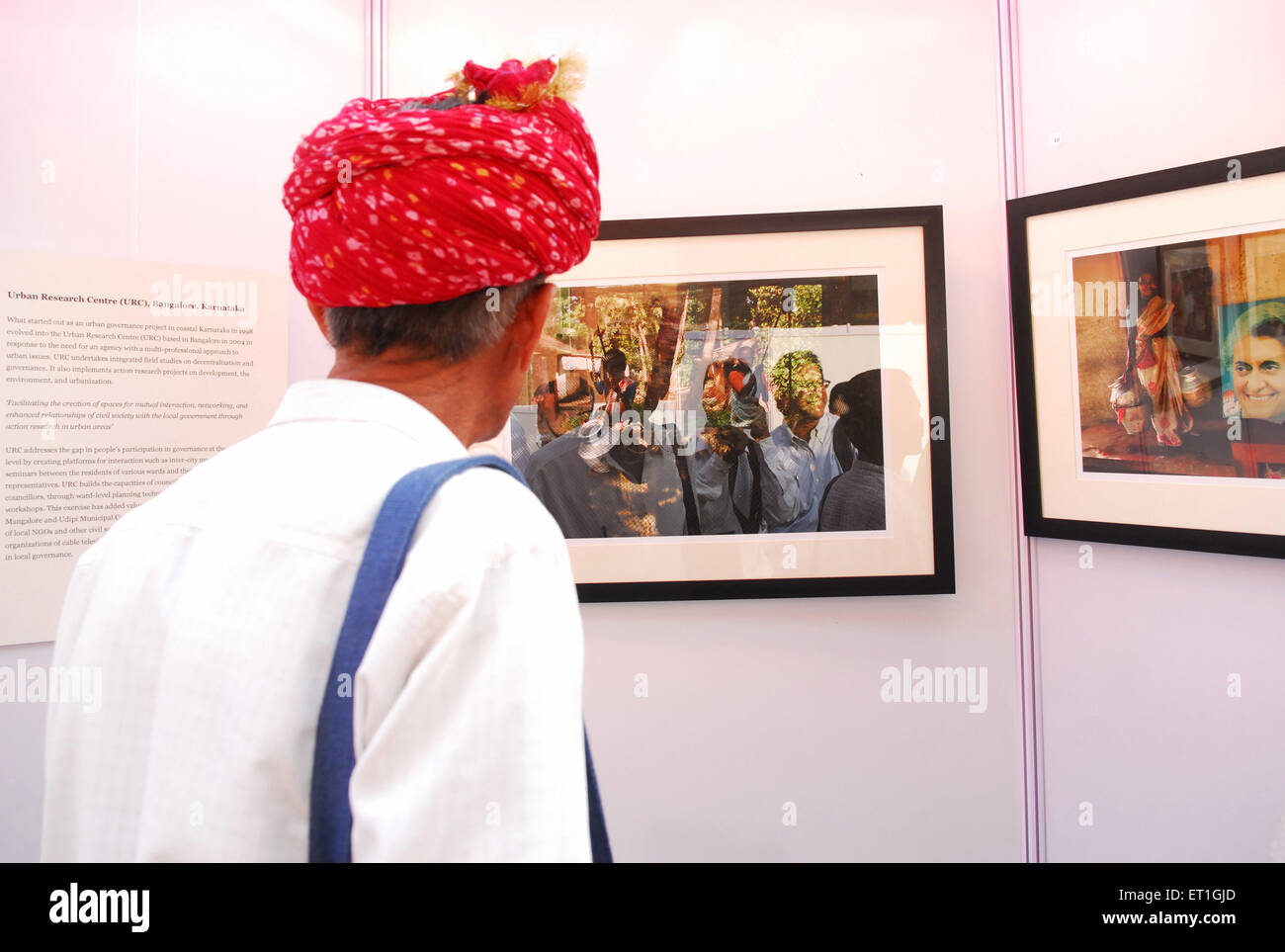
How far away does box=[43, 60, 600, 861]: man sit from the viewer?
541mm

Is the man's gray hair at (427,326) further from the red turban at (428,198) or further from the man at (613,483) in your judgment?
Result: the man at (613,483)

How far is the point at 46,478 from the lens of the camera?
1548 millimetres

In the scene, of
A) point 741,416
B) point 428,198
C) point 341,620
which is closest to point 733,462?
point 741,416

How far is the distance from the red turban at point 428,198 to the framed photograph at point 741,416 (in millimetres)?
933

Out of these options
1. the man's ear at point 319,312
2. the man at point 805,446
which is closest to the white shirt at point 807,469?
the man at point 805,446

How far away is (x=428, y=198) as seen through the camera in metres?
0.73

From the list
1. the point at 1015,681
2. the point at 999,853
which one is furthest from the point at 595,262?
the point at 999,853

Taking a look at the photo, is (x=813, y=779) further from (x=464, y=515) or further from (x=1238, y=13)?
(x=1238, y=13)

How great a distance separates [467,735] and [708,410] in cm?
126

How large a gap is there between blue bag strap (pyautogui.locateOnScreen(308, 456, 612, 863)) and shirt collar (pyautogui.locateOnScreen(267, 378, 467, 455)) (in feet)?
0.35

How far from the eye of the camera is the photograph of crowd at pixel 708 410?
170cm

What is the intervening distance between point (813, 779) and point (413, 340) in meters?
1.41

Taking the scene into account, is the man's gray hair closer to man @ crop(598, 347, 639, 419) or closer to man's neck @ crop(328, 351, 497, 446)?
man's neck @ crop(328, 351, 497, 446)

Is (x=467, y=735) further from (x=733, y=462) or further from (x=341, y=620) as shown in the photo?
(x=733, y=462)
